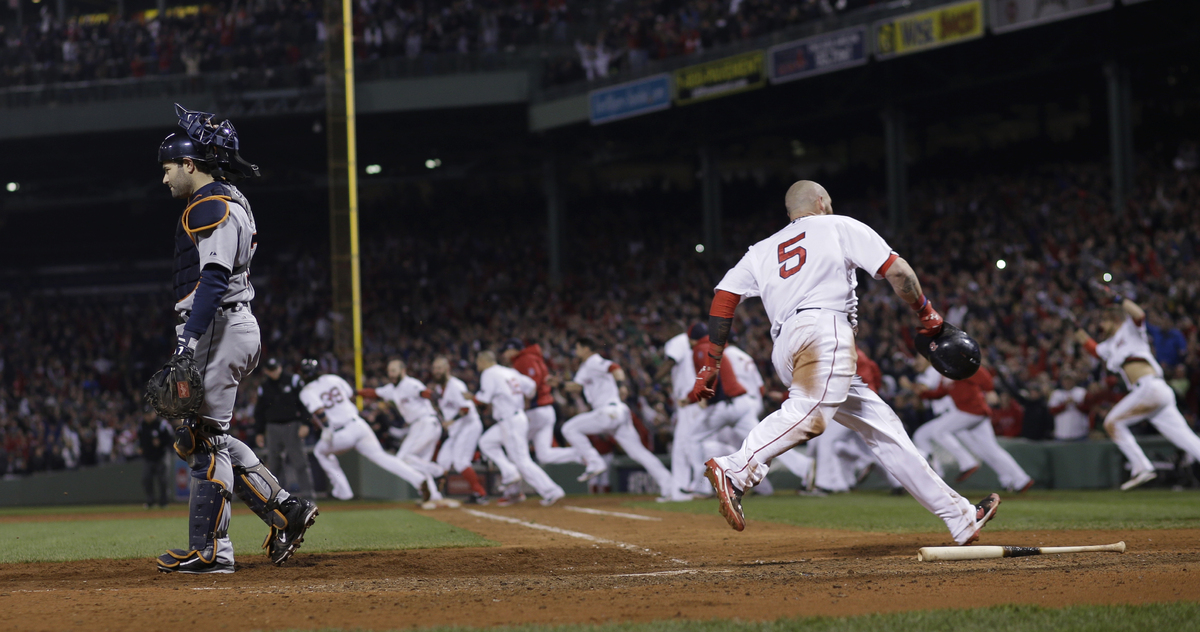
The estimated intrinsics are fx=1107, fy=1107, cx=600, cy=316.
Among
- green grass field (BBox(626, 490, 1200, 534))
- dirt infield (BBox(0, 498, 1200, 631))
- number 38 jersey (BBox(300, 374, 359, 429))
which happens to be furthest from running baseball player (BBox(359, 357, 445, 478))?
dirt infield (BBox(0, 498, 1200, 631))

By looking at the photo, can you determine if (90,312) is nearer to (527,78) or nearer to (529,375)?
(527,78)

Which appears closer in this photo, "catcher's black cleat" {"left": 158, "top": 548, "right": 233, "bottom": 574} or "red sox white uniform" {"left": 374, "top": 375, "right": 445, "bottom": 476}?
"catcher's black cleat" {"left": 158, "top": 548, "right": 233, "bottom": 574}

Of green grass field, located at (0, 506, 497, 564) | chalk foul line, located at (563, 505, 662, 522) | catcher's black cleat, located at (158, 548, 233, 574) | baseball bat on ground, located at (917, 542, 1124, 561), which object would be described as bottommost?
chalk foul line, located at (563, 505, 662, 522)

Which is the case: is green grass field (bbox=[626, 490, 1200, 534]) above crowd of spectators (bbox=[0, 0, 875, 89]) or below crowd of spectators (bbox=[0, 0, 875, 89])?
below

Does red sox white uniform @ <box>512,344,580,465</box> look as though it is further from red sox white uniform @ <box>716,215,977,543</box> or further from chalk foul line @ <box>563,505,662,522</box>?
red sox white uniform @ <box>716,215,977,543</box>

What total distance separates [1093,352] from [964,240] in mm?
10684

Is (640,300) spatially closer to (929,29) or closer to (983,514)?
(929,29)

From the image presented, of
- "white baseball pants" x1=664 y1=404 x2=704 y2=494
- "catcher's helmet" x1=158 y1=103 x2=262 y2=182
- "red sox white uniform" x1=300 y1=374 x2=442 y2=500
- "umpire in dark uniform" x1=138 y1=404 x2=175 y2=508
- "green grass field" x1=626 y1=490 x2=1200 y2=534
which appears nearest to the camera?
"catcher's helmet" x1=158 y1=103 x2=262 y2=182

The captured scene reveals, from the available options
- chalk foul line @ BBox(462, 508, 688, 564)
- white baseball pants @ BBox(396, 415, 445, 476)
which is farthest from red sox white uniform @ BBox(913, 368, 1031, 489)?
white baseball pants @ BBox(396, 415, 445, 476)

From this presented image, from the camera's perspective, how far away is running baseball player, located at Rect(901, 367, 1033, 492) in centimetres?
1369

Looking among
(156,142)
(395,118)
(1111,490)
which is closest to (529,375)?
(1111,490)

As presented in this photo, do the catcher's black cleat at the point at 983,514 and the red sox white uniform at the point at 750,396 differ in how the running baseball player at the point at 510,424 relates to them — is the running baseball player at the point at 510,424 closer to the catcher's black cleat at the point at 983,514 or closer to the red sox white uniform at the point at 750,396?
the red sox white uniform at the point at 750,396

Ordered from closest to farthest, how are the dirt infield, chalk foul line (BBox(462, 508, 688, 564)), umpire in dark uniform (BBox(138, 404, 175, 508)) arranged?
the dirt infield, chalk foul line (BBox(462, 508, 688, 564)), umpire in dark uniform (BBox(138, 404, 175, 508))

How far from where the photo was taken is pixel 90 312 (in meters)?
33.9
